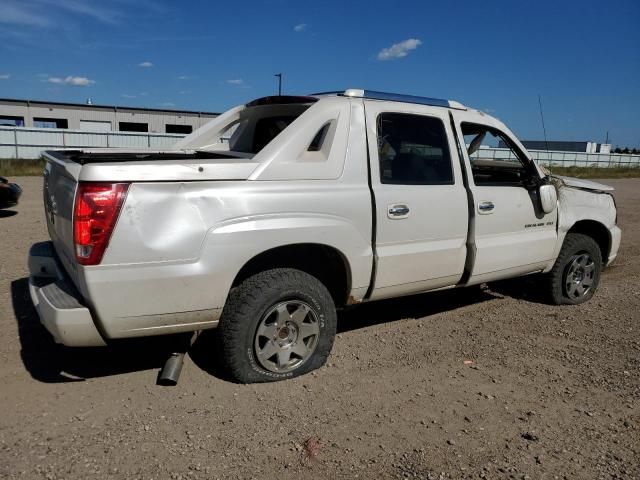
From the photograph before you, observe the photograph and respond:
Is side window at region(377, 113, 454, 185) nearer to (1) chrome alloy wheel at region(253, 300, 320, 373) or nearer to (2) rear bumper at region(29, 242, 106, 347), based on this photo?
(1) chrome alloy wheel at region(253, 300, 320, 373)

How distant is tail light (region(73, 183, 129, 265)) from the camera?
2947mm

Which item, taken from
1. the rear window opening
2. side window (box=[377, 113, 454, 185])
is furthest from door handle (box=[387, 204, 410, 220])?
the rear window opening

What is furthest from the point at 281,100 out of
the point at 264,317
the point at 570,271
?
the point at 570,271

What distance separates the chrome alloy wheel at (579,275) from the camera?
558 cm

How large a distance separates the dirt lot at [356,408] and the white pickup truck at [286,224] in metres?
0.44

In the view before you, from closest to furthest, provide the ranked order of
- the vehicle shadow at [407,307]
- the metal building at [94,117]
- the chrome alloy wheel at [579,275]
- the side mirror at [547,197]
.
Result: 1. the side mirror at [547,197]
2. the vehicle shadow at [407,307]
3. the chrome alloy wheel at [579,275]
4. the metal building at [94,117]

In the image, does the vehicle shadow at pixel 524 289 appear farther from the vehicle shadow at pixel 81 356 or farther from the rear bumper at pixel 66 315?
the rear bumper at pixel 66 315

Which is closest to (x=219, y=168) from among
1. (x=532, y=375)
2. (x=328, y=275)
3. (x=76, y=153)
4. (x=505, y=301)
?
(x=328, y=275)

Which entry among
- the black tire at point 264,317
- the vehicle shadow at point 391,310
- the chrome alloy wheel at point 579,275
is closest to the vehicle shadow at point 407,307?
the vehicle shadow at point 391,310

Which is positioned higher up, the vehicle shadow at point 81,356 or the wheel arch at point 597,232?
the wheel arch at point 597,232

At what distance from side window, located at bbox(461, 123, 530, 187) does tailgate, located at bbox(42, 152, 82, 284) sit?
10.1 ft

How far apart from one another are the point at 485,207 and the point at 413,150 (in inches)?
31.6

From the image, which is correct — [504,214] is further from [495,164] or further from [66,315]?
[66,315]

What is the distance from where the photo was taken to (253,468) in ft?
9.27
